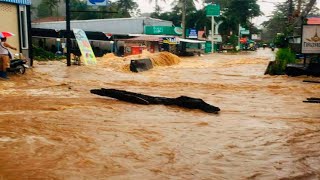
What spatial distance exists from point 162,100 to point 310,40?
10316mm

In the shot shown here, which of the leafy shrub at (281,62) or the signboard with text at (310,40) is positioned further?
the leafy shrub at (281,62)

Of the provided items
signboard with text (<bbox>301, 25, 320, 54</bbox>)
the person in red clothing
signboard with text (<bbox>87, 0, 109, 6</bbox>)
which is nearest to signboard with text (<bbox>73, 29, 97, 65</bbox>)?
signboard with text (<bbox>87, 0, 109, 6</bbox>)

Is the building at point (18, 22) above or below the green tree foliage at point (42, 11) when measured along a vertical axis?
below

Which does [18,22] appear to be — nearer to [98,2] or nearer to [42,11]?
[98,2]

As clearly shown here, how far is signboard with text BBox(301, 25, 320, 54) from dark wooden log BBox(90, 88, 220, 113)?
394 inches

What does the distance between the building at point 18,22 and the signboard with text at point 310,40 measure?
12706 mm

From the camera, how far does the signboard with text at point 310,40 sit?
16859mm

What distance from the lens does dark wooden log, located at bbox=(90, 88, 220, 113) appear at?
28.2ft

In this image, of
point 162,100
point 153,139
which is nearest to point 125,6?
point 162,100

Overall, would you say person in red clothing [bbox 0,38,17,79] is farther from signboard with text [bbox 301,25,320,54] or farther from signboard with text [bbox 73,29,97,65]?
signboard with text [bbox 301,25,320,54]

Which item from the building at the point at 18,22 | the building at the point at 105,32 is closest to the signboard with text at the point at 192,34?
the building at the point at 105,32

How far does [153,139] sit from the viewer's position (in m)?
6.09

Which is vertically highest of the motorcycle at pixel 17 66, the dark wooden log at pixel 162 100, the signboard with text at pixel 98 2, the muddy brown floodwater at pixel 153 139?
the signboard with text at pixel 98 2

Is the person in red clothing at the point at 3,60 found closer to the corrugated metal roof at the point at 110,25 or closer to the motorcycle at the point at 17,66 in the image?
the motorcycle at the point at 17,66
